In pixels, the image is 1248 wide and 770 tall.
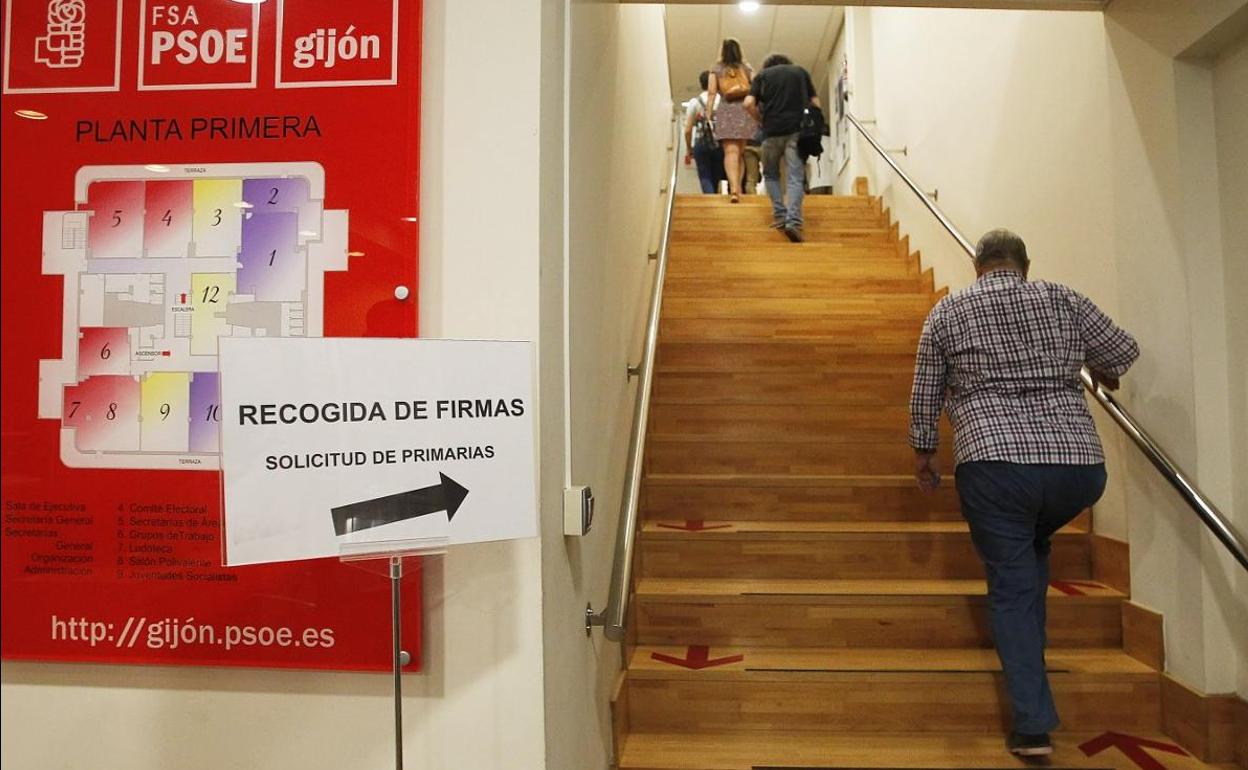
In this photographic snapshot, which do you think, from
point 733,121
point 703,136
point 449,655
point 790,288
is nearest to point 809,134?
point 733,121

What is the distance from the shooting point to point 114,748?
1.30 metres

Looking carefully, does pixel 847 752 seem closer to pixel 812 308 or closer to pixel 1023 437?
pixel 1023 437

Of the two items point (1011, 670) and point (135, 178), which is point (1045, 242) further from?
point (135, 178)

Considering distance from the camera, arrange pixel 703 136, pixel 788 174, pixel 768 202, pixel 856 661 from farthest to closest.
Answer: pixel 703 136 → pixel 768 202 → pixel 788 174 → pixel 856 661

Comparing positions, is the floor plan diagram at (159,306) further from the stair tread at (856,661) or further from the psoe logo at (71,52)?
the stair tread at (856,661)

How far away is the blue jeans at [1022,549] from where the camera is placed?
1919 mm

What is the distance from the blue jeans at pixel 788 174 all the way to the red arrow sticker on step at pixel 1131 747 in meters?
3.73

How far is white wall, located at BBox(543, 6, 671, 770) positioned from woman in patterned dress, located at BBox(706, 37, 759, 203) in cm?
329

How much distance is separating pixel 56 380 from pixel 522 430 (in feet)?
2.71

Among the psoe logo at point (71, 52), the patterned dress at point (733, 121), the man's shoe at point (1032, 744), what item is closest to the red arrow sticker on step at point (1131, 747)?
the man's shoe at point (1032, 744)

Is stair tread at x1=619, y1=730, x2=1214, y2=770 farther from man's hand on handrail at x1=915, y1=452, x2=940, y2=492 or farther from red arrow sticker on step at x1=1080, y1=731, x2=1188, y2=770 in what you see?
man's hand on handrail at x1=915, y1=452, x2=940, y2=492

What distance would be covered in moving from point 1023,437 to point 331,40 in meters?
1.83

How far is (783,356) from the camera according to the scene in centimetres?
362

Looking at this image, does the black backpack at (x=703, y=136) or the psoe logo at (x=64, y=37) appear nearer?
the psoe logo at (x=64, y=37)
